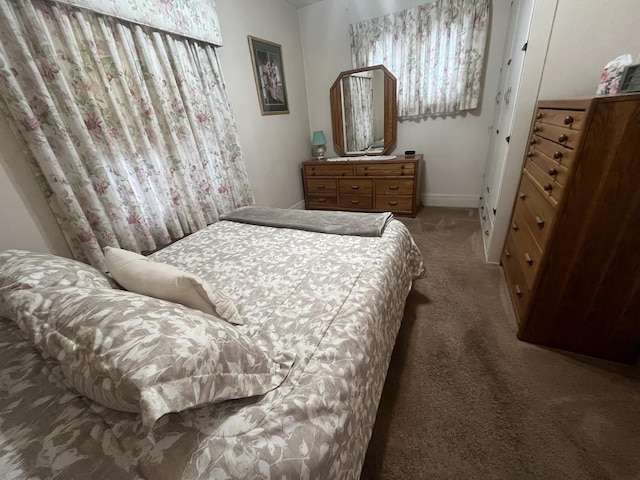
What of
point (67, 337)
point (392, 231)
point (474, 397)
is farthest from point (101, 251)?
point (474, 397)

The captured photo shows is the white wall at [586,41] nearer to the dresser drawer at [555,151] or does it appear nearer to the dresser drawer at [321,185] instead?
the dresser drawer at [555,151]

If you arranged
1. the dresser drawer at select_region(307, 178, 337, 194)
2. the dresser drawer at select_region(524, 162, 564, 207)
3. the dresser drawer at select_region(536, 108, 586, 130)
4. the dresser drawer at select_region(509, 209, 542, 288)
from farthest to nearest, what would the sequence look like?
the dresser drawer at select_region(307, 178, 337, 194) < the dresser drawer at select_region(509, 209, 542, 288) < the dresser drawer at select_region(524, 162, 564, 207) < the dresser drawer at select_region(536, 108, 586, 130)

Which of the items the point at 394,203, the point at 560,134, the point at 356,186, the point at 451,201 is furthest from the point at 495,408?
the point at 451,201

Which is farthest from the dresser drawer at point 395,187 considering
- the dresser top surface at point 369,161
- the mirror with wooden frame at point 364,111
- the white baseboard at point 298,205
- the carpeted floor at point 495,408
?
the carpeted floor at point 495,408

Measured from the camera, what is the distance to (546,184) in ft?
4.39

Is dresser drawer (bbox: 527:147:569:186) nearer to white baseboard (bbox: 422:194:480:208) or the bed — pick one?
the bed

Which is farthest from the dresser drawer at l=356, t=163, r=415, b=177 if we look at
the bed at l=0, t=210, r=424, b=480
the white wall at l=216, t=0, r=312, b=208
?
the bed at l=0, t=210, r=424, b=480

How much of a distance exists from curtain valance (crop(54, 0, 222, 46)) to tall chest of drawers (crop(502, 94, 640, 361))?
2466mm

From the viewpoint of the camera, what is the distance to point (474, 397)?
1.19 meters

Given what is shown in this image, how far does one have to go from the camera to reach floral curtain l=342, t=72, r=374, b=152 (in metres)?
3.22

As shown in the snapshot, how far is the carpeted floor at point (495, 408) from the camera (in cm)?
96

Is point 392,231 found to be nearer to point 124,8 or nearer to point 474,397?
point 474,397

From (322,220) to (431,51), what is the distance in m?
2.55

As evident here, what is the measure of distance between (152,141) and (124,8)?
2.47ft
